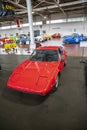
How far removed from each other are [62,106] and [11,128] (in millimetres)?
1295

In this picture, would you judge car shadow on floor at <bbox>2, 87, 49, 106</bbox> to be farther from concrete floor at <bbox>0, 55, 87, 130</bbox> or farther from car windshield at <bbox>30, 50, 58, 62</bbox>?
car windshield at <bbox>30, 50, 58, 62</bbox>

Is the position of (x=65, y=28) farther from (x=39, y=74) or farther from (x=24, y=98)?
(x=24, y=98)

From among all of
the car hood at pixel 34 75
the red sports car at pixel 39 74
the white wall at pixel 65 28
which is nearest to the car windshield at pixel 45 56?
the red sports car at pixel 39 74

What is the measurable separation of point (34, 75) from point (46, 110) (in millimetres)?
1109

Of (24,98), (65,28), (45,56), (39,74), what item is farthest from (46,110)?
(65,28)

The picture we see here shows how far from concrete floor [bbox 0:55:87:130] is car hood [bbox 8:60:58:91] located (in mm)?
427

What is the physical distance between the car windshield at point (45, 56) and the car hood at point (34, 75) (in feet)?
0.97

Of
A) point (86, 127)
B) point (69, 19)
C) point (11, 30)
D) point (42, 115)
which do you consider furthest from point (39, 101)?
point (11, 30)

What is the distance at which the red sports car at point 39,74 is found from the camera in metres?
3.18

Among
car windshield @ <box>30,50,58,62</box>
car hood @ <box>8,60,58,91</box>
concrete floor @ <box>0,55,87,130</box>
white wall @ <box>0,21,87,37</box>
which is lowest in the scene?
concrete floor @ <box>0,55,87,130</box>

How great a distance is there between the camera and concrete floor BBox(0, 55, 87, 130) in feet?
8.02

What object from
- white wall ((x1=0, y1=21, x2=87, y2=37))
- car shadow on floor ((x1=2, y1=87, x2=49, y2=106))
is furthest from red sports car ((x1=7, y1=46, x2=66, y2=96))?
white wall ((x1=0, y1=21, x2=87, y2=37))

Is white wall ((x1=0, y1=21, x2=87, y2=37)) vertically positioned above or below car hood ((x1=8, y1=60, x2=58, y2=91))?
above

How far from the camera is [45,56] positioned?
463 centimetres
